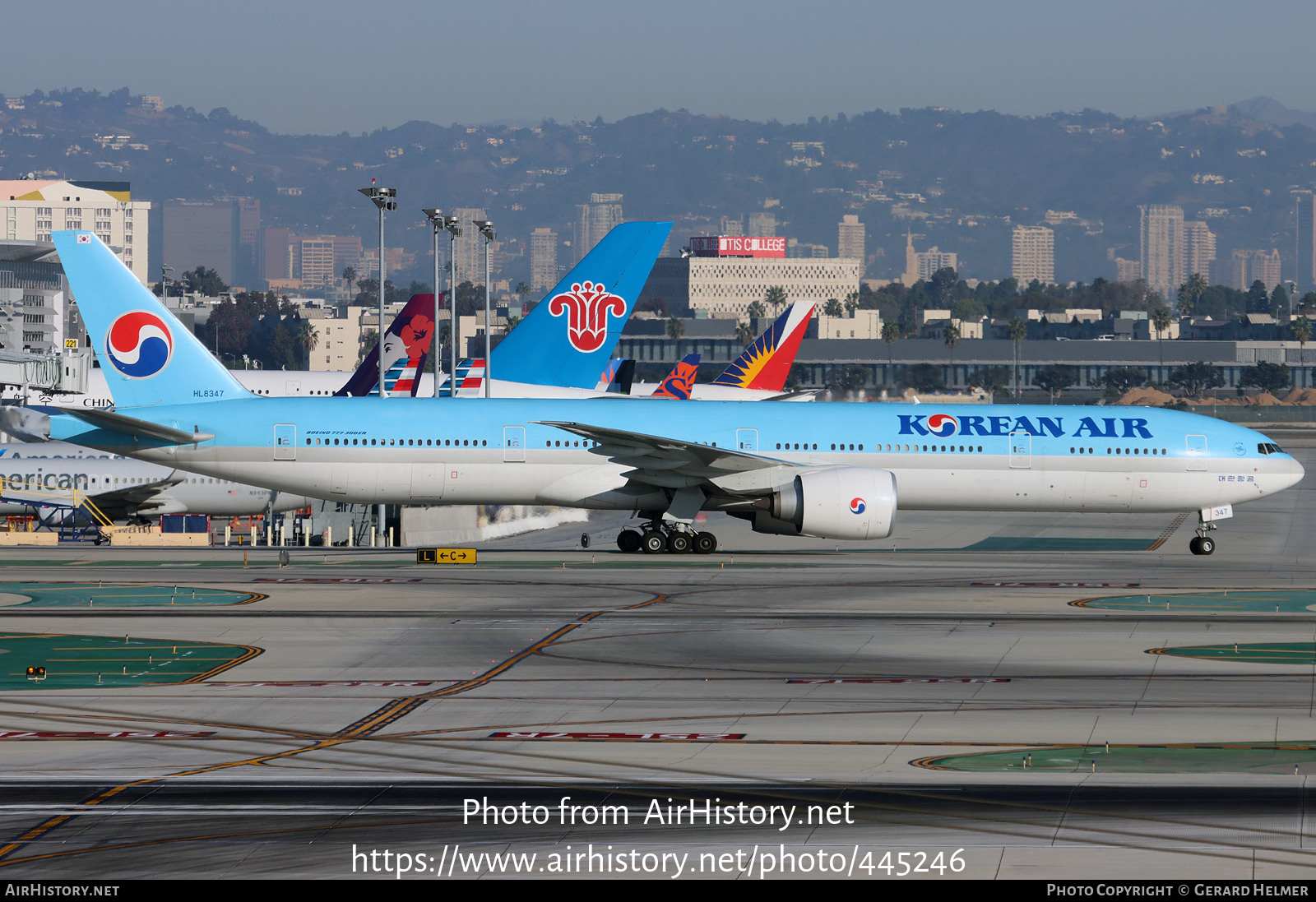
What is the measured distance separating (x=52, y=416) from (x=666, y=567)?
1592 centimetres

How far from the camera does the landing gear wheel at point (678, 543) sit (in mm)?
41188

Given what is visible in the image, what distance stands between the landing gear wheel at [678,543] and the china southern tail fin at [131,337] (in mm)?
12407

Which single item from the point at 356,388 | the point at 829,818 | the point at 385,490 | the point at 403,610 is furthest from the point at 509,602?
the point at 356,388

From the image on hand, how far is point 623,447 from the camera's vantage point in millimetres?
38938

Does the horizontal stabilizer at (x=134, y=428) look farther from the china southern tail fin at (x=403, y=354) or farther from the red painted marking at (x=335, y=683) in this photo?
the china southern tail fin at (x=403, y=354)

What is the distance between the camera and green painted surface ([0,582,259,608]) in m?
→ 31.7

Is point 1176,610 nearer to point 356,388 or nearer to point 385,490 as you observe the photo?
point 385,490

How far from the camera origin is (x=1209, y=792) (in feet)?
54.1

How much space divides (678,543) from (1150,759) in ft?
77.7

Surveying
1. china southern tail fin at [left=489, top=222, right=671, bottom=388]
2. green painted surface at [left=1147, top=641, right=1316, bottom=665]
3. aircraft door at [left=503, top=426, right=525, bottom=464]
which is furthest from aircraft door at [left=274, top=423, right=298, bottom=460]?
green painted surface at [left=1147, top=641, right=1316, bottom=665]

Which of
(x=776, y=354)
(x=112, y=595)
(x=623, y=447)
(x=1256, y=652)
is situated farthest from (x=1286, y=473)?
(x=776, y=354)

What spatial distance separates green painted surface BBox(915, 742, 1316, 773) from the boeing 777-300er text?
19.7 m

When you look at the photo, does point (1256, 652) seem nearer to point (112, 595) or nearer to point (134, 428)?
point (112, 595)

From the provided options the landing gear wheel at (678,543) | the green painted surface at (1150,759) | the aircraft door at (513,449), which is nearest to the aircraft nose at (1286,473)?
the landing gear wheel at (678,543)
